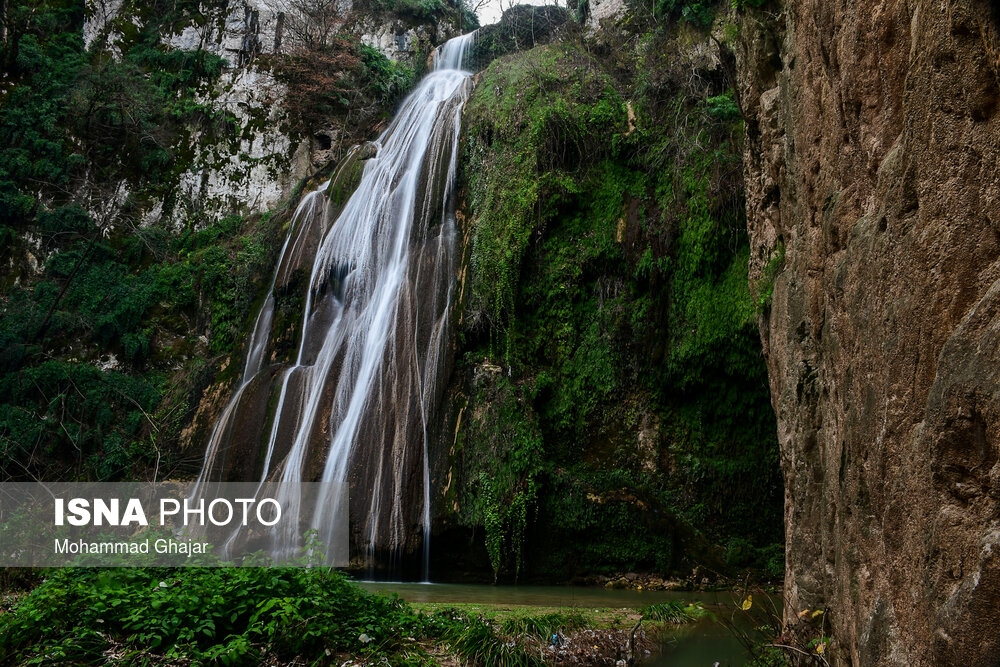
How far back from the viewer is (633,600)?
26.7 ft

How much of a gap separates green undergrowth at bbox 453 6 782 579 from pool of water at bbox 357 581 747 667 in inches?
30.7

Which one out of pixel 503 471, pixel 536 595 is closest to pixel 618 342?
pixel 503 471

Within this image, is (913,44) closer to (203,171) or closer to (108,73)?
(203,171)

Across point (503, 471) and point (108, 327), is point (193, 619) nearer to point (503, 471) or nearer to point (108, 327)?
point (503, 471)

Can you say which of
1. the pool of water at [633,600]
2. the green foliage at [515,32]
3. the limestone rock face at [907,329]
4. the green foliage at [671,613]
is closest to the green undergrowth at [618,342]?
the pool of water at [633,600]

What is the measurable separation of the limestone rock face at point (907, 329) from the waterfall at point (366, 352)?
6660mm

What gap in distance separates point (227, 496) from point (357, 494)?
3.24 metres

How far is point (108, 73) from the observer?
1902cm

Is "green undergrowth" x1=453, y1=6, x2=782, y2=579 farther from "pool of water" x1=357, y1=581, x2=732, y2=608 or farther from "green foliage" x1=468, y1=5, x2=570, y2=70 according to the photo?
"green foliage" x1=468, y1=5, x2=570, y2=70

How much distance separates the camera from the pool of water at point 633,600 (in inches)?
225

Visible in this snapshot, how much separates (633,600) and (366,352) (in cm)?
576

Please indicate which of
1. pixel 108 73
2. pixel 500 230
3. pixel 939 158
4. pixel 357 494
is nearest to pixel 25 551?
pixel 357 494

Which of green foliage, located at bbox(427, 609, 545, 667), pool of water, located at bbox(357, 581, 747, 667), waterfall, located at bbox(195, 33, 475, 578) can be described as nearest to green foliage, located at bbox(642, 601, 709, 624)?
pool of water, located at bbox(357, 581, 747, 667)

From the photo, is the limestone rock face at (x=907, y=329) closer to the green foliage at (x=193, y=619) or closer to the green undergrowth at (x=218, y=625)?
the green undergrowth at (x=218, y=625)
